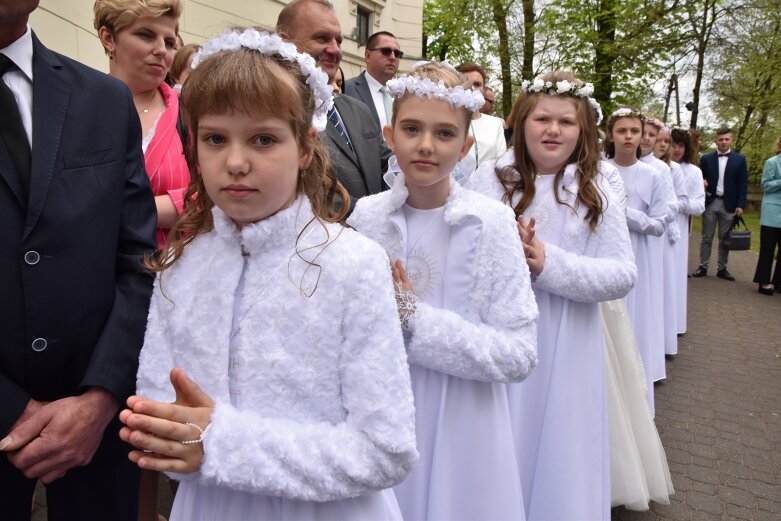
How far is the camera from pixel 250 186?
1.45 meters

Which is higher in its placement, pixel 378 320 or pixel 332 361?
pixel 378 320

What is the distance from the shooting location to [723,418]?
5141 millimetres

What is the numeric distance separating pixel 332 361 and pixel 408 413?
0.21 meters

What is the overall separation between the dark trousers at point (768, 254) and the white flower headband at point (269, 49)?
33.4 feet

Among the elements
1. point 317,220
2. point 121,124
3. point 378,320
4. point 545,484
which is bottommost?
point 545,484

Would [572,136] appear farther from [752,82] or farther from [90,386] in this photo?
[752,82]

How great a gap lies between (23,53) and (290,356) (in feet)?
4.12

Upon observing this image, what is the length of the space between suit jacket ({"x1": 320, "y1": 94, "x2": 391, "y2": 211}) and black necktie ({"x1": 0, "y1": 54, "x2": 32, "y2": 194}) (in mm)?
1321

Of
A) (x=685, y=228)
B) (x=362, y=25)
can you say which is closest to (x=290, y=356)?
(x=685, y=228)

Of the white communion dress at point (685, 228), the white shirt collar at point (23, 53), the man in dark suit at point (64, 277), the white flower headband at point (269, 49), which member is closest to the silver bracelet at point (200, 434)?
the man in dark suit at point (64, 277)

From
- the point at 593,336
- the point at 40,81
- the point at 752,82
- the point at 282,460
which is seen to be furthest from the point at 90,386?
the point at 752,82

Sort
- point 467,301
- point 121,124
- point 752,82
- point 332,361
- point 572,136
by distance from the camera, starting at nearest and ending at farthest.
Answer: point 332,361 → point 121,124 → point 467,301 → point 572,136 → point 752,82

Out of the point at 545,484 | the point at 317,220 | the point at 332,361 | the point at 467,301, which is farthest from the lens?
the point at 545,484

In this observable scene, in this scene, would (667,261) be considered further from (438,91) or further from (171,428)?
(171,428)
